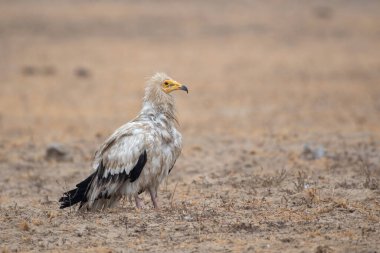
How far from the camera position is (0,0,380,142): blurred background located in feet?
58.7

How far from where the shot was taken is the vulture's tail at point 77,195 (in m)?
7.71

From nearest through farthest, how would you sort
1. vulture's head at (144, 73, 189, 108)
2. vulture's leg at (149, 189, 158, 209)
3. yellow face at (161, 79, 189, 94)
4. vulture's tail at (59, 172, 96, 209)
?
vulture's tail at (59, 172, 96, 209) → vulture's leg at (149, 189, 158, 209) → vulture's head at (144, 73, 189, 108) → yellow face at (161, 79, 189, 94)

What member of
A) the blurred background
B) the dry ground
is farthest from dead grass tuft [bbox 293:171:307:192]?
the blurred background

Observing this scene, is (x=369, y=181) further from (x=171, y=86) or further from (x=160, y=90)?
(x=160, y=90)

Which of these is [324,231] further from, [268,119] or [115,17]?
[115,17]

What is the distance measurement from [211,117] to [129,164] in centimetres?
1065

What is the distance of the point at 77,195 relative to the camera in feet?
25.5

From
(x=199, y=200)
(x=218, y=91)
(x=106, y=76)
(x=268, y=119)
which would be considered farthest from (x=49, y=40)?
(x=199, y=200)

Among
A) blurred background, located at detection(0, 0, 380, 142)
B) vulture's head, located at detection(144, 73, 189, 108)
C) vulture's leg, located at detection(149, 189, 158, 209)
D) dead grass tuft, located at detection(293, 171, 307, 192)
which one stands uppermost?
blurred background, located at detection(0, 0, 380, 142)

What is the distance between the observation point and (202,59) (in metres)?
30.2

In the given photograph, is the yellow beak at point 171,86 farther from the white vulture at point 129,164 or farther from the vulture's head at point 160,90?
the white vulture at point 129,164

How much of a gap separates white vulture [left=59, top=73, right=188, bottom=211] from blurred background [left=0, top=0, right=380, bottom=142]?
1.99 m

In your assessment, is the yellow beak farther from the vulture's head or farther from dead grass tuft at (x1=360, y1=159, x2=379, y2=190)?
dead grass tuft at (x1=360, y1=159, x2=379, y2=190)

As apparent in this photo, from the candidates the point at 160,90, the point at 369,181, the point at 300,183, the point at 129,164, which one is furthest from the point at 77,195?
the point at 369,181
